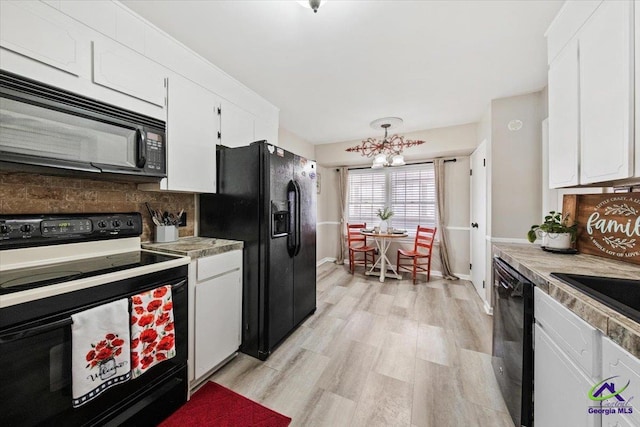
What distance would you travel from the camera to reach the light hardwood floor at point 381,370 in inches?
56.7

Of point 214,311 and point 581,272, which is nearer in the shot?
point 581,272

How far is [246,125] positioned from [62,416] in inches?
92.8

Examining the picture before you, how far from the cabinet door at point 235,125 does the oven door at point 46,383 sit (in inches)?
59.3

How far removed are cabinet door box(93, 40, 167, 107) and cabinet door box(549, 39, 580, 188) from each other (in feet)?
8.72

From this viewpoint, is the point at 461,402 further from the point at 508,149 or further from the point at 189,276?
the point at 508,149

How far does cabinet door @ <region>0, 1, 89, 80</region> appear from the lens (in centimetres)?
106

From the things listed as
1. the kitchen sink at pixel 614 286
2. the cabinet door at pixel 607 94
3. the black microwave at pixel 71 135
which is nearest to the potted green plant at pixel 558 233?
the cabinet door at pixel 607 94

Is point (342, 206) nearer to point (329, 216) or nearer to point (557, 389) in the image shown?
point (329, 216)

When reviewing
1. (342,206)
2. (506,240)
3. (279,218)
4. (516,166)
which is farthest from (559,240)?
(342,206)

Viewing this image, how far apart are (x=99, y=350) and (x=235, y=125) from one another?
6.47 ft

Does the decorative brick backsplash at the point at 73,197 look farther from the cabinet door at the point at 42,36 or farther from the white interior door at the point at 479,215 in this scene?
the white interior door at the point at 479,215

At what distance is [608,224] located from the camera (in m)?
1.43

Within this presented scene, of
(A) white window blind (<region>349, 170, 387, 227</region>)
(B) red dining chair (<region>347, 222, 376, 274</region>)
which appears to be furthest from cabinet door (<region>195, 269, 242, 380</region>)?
(A) white window blind (<region>349, 170, 387, 227</region>)

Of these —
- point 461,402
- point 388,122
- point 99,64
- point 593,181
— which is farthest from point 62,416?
point 388,122
